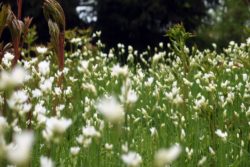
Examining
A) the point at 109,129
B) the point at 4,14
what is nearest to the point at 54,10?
the point at 4,14

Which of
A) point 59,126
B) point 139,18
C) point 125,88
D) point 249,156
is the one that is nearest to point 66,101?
point 249,156

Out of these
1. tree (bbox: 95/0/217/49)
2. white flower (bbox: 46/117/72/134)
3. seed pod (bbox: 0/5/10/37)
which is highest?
seed pod (bbox: 0/5/10/37)

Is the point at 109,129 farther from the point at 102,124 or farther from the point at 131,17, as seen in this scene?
the point at 131,17

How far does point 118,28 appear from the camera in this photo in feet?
48.7

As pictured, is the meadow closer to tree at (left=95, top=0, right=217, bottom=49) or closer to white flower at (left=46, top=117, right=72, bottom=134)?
white flower at (left=46, top=117, right=72, bottom=134)

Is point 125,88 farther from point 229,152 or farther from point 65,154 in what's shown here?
point 229,152

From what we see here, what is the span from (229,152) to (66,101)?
3.43 feet

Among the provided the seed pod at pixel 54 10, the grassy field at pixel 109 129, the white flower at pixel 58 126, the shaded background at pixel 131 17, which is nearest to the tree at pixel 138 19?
the shaded background at pixel 131 17

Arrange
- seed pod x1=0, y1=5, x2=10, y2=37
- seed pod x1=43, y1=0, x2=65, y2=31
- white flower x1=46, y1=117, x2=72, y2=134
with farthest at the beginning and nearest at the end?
seed pod x1=43, y1=0, x2=65, y2=31, seed pod x1=0, y1=5, x2=10, y2=37, white flower x1=46, y1=117, x2=72, y2=134

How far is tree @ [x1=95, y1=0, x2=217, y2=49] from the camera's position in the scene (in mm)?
14406

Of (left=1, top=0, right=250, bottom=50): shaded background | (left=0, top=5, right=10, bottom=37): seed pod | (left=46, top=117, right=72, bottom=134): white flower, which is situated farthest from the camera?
(left=1, top=0, right=250, bottom=50): shaded background

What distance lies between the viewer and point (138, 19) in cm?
1437

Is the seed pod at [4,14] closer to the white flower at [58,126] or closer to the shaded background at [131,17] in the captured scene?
the white flower at [58,126]

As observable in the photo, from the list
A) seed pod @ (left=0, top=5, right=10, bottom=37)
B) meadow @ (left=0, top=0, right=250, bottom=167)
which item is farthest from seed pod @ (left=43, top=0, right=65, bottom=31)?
seed pod @ (left=0, top=5, right=10, bottom=37)
